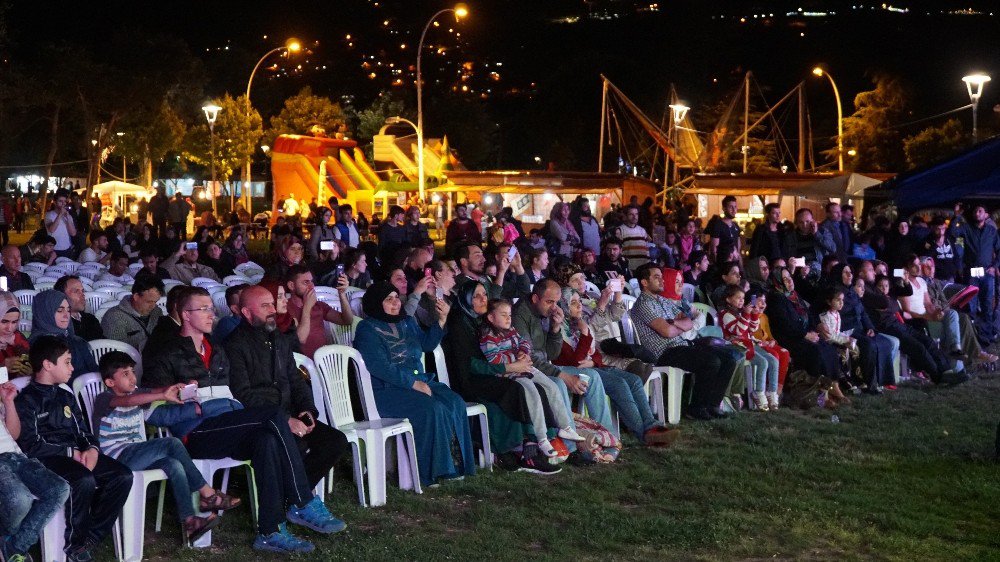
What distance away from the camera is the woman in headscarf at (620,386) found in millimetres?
7938

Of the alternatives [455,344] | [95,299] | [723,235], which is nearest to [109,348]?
[455,344]

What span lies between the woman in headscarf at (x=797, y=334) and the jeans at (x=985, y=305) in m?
4.13

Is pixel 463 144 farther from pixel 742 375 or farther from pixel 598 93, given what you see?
pixel 742 375

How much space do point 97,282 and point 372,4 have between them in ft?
244

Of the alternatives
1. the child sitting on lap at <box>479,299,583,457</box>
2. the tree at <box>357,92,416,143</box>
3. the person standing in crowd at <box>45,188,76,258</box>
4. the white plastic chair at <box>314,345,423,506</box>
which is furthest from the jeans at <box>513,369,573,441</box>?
the tree at <box>357,92,416,143</box>

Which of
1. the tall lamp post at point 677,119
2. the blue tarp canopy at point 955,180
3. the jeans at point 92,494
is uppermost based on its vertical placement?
the tall lamp post at point 677,119

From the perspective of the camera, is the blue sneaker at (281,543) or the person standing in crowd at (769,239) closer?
the blue sneaker at (281,543)

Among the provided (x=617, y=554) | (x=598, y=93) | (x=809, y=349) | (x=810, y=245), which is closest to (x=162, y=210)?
(x=810, y=245)

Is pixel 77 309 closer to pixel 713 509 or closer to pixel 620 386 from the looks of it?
pixel 620 386

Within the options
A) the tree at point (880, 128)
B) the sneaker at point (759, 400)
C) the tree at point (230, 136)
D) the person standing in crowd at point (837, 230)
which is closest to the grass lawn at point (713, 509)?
the sneaker at point (759, 400)

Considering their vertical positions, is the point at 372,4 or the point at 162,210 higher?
the point at 372,4

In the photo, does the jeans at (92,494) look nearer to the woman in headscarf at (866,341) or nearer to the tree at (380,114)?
the woman in headscarf at (866,341)

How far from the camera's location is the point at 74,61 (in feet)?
116

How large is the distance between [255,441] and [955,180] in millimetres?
10204
